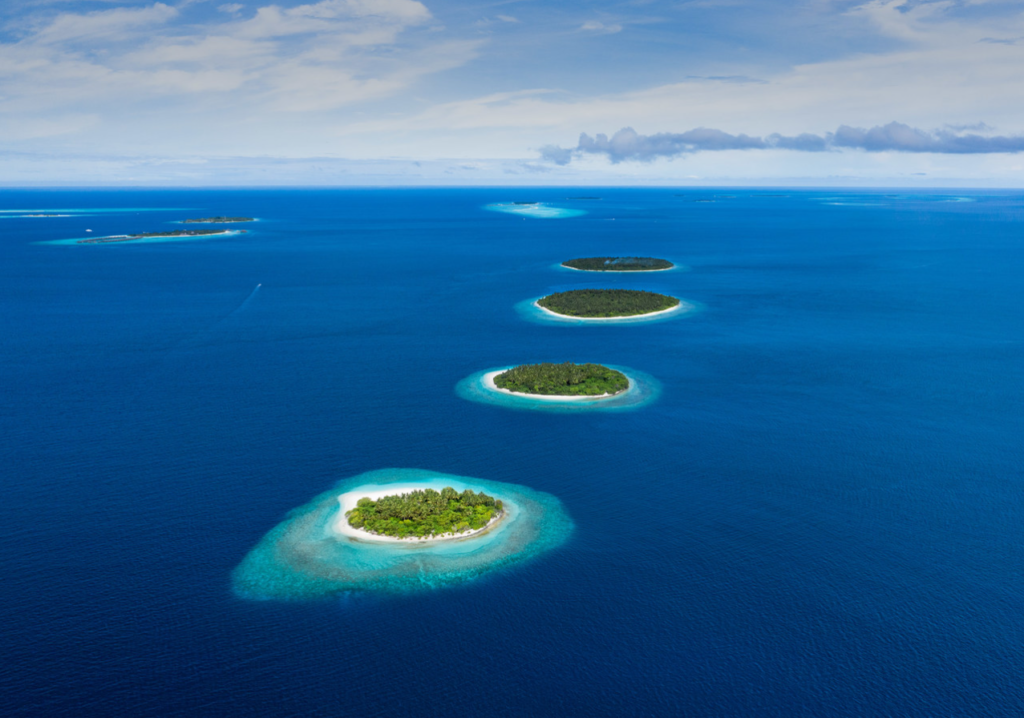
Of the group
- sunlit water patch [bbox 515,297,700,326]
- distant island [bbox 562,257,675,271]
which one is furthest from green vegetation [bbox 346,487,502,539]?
distant island [bbox 562,257,675,271]

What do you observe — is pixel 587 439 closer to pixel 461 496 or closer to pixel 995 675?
pixel 461 496

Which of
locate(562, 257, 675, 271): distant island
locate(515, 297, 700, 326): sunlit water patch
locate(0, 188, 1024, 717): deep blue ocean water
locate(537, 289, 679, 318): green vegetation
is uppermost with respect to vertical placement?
locate(562, 257, 675, 271): distant island

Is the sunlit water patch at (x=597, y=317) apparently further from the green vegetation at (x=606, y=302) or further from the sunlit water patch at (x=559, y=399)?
the sunlit water patch at (x=559, y=399)

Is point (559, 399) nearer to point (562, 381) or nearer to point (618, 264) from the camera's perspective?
point (562, 381)

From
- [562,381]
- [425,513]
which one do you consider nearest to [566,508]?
[425,513]

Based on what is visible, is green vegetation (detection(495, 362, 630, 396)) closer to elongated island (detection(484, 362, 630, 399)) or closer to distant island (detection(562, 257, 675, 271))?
elongated island (detection(484, 362, 630, 399))
